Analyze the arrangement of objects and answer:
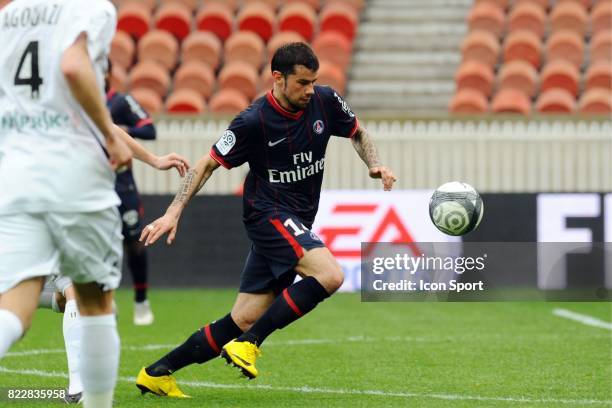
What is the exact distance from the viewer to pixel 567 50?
19.3 meters

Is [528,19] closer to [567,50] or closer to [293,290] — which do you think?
[567,50]

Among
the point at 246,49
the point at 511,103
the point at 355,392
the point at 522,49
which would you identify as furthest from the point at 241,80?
the point at 355,392

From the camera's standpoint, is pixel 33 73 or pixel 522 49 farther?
pixel 522 49

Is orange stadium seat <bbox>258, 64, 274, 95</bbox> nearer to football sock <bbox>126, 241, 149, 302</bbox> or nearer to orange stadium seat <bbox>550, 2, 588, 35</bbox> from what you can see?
orange stadium seat <bbox>550, 2, 588, 35</bbox>

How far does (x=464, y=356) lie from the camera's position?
9.18 meters

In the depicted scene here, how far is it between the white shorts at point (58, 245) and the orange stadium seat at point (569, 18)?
1559cm

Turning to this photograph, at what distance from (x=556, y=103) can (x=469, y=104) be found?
1184 mm

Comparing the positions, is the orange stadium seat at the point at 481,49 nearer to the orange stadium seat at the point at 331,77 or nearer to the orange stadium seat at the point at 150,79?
the orange stadium seat at the point at 331,77

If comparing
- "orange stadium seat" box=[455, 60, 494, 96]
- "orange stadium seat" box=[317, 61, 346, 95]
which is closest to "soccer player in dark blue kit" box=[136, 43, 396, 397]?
"orange stadium seat" box=[317, 61, 346, 95]

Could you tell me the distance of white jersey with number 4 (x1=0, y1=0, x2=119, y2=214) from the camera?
4887mm

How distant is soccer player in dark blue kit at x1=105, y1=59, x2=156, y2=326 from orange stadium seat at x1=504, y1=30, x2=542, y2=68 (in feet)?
28.6

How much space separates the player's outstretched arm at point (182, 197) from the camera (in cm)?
652

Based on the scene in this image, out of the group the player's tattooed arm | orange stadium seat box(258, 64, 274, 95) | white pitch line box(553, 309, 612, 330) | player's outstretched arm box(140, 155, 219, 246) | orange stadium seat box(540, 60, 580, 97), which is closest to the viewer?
player's outstretched arm box(140, 155, 219, 246)

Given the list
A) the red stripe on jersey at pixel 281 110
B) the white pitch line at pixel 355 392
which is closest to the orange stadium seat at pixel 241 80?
the white pitch line at pixel 355 392
